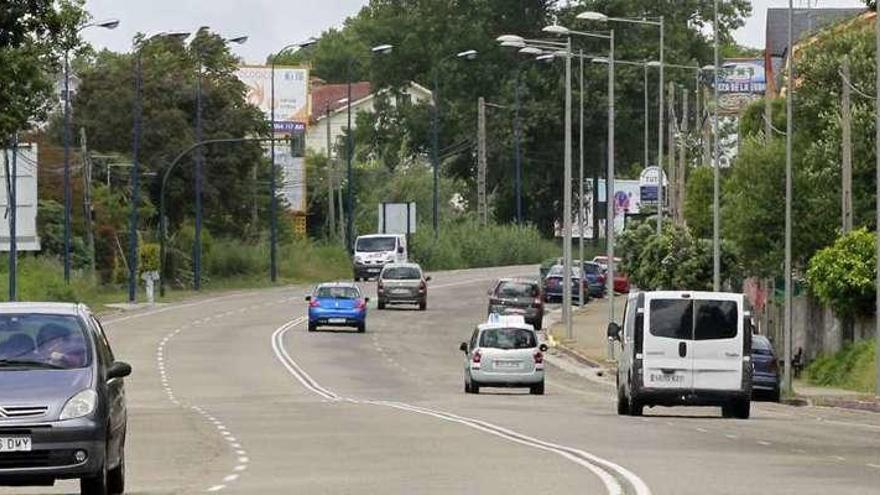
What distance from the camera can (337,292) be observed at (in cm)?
6962

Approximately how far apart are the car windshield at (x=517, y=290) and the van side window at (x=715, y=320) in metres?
38.1

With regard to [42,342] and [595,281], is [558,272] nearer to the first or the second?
[595,281]

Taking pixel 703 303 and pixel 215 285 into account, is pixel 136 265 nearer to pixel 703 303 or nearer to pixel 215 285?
pixel 215 285

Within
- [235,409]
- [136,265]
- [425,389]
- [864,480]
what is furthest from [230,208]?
[864,480]

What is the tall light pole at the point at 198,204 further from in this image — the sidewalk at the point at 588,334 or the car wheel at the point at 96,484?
the car wheel at the point at 96,484

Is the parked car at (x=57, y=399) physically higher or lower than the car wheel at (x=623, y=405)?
higher

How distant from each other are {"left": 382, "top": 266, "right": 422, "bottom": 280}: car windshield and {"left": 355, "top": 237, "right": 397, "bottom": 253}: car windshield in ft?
52.3

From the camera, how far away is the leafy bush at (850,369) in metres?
50.4

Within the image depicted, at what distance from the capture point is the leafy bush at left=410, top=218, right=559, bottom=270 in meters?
115

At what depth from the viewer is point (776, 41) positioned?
110m

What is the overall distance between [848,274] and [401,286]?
3049 centimetres

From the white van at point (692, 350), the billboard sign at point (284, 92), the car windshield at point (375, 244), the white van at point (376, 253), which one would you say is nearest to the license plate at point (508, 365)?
the white van at point (692, 350)

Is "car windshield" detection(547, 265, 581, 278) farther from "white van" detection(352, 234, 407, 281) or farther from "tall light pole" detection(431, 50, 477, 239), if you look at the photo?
"tall light pole" detection(431, 50, 477, 239)

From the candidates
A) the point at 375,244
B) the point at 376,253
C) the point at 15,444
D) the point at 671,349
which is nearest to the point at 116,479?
the point at 15,444
